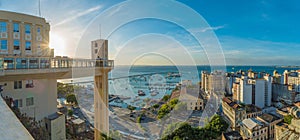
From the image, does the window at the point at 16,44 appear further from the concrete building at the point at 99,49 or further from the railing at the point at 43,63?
the railing at the point at 43,63

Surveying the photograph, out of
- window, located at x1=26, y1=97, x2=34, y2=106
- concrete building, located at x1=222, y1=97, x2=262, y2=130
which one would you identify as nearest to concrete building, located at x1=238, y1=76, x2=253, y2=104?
concrete building, located at x1=222, y1=97, x2=262, y2=130

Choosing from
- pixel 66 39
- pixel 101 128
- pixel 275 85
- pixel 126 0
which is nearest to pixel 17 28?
pixel 66 39

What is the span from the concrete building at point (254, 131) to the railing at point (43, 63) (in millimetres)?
5710

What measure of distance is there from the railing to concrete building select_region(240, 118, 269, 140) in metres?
5.71

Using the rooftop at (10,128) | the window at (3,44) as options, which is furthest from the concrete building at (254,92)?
the rooftop at (10,128)

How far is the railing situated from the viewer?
233 cm

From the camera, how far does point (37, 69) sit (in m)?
2.56

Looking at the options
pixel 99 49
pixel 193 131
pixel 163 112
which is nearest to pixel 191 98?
pixel 163 112

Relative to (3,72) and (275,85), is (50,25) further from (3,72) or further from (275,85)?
(275,85)

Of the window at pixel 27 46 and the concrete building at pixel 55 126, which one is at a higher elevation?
the window at pixel 27 46

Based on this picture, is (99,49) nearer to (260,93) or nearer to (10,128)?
(10,128)

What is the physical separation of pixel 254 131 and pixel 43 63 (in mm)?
6968

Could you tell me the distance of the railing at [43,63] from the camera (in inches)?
91.7

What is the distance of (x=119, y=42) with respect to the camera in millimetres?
3572
